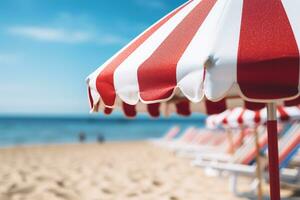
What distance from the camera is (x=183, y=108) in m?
4.62

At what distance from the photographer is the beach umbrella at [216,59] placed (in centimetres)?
186

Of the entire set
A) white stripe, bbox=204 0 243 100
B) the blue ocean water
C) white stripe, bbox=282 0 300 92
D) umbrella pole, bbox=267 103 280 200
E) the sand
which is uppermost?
white stripe, bbox=282 0 300 92

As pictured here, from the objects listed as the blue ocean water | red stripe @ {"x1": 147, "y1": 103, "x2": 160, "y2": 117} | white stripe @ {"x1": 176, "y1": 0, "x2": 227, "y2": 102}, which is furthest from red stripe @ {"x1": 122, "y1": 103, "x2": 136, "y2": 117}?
the blue ocean water

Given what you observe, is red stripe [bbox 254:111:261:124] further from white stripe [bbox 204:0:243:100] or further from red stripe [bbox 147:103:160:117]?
white stripe [bbox 204:0:243:100]

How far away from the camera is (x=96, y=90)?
2.64 meters

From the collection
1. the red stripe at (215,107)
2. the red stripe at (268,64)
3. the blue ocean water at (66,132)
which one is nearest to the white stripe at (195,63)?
the red stripe at (268,64)

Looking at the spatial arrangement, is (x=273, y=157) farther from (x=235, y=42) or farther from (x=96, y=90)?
(x=96, y=90)

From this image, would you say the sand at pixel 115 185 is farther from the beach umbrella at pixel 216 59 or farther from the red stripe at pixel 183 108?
the beach umbrella at pixel 216 59

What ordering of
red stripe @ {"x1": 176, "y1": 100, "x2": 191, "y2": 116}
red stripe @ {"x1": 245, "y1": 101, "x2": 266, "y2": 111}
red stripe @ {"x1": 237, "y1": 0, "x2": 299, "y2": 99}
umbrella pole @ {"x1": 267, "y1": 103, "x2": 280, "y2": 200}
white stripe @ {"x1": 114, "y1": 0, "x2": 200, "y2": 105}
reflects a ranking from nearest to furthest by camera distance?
red stripe @ {"x1": 237, "y1": 0, "x2": 299, "y2": 99}
white stripe @ {"x1": 114, "y1": 0, "x2": 200, "y2": 105}
umbrella pole @ {"x1": 267, "y1": 103, "x2": 280, "y2": 200}
red stripe @ {"x1": 245, "y1": 101, "x2": 266, "y2": 111}
red stripe @ {"x1": 176, "y1": 100, "x2": 191, "y2": 116}

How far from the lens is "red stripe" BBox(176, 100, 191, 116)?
4586mm

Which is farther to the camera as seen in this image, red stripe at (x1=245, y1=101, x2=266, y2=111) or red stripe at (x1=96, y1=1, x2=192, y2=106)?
red stripe at (x1=245, y1=101, x2=266, y2=111)

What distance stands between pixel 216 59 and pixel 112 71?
0.83 metres

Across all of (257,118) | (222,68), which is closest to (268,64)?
(222,68)

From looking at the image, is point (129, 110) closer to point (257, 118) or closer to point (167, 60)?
point (167, 60)
